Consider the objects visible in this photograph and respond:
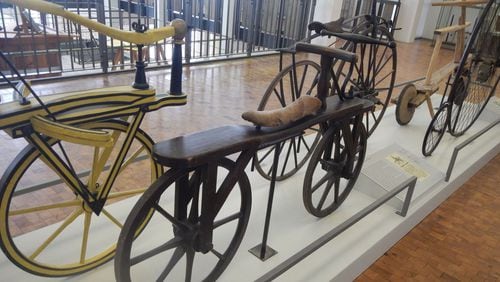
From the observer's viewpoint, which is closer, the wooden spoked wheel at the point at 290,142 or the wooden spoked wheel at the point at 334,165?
the wooden spoked wheel at the point at 334,165

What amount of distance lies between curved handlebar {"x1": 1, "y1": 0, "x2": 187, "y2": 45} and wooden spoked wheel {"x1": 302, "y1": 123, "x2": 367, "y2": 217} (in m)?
0.83

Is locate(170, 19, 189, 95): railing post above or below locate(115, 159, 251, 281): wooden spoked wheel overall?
above

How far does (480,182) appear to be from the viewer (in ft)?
10.2

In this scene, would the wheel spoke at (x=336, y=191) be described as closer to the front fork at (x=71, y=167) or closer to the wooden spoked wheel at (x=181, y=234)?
the wooden spoked wheel at (x=181, y=234)

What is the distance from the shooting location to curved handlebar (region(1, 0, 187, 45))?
1.24 metres

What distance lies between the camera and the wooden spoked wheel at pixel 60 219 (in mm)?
1356

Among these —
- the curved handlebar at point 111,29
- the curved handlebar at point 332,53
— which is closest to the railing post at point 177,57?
the curved handlebar at point 111,29

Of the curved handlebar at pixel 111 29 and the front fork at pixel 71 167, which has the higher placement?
the curved handlebar at pixel 111 29

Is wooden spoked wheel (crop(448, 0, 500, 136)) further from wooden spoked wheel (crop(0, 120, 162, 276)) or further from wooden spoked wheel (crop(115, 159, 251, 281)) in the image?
wooden spoked wheel (crop(0, 120, 162, 276))

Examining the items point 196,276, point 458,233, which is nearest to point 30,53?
point 196,276

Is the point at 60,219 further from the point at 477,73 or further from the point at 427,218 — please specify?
the point at 477,73

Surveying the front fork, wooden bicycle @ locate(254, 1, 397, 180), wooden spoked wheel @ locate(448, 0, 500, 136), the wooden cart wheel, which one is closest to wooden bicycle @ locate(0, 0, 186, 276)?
the front fork

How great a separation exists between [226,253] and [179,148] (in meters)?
0.60

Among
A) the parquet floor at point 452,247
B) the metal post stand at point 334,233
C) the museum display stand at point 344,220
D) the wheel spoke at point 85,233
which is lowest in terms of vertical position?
the parquet floor at point 452,247
